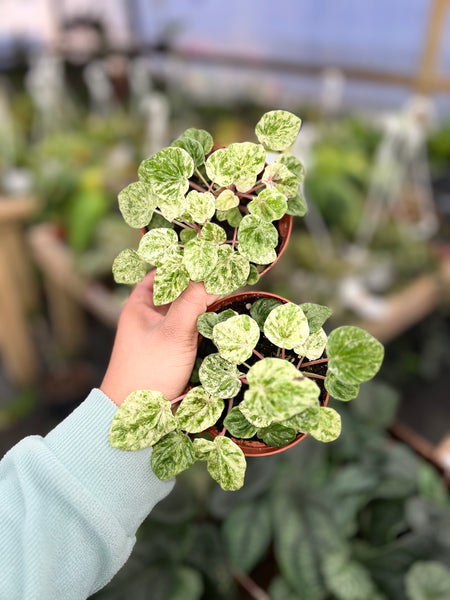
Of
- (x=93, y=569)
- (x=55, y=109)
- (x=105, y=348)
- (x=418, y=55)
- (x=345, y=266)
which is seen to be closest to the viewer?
(x=93, y=569)

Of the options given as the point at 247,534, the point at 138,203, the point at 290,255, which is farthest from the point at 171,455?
the point at 290,255

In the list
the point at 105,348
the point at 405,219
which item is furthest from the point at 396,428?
the point at 105,348

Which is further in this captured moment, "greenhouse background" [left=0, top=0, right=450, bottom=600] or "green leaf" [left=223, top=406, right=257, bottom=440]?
"greenhouse background" [left=0, top=0, right=450, bottom=600]

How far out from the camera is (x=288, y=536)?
2.85 feet

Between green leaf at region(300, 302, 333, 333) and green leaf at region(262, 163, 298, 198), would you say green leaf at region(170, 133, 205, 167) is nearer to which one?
green leaf at region(262, 163, 298, 198)

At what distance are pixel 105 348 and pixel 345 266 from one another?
1.34 m

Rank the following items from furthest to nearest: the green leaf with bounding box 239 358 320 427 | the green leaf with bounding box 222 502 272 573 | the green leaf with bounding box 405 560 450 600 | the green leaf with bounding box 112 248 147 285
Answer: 1. the green leaf with bounding box 222 502 272 573
2. the green leaf with bounding box 405 560 450 600
3. the green leaf with bounding box 112 248 147 285
4. the green leaf with bounding box 239 358 320 427

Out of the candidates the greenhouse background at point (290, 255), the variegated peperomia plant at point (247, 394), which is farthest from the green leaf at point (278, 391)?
the greenhouse background at point (290, 255)

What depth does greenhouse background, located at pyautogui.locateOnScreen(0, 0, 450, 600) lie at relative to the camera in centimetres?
88

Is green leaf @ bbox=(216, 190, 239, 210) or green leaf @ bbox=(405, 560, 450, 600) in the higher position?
green leaf @ bbox=(216, 190, 239, 210)

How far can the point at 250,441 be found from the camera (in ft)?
1.57

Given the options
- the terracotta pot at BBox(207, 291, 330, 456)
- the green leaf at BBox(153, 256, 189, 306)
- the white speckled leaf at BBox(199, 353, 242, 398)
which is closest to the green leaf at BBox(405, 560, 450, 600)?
the terracotta pot at BBox(207, 291, 330, 456)

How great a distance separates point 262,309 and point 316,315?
0.20 ft

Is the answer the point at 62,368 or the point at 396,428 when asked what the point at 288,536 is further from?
the point at 62,368
